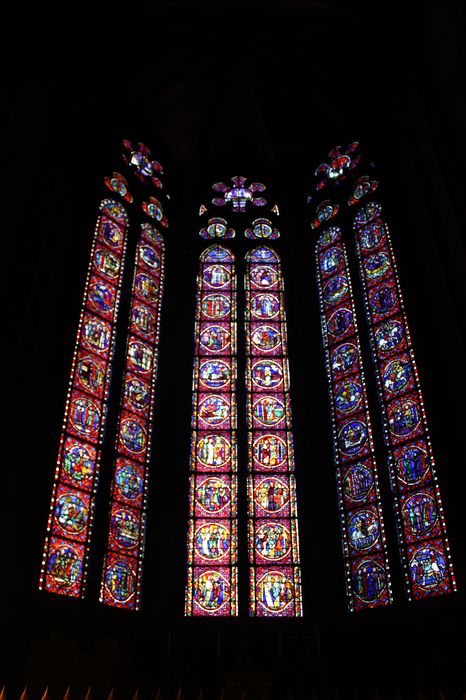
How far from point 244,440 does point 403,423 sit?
84.5 inches

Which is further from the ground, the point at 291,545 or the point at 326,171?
the point at 326,171

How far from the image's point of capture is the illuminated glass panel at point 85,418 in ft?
27.6

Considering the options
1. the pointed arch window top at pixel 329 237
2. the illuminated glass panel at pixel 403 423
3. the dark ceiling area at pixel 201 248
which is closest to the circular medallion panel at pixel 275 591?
the dark ceiling area at pixel 201 248

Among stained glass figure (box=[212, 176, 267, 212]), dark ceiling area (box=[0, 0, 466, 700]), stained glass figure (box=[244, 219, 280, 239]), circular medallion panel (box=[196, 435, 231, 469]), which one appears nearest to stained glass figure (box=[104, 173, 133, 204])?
dark ceiling area (box=[0, 0, 466, 700])

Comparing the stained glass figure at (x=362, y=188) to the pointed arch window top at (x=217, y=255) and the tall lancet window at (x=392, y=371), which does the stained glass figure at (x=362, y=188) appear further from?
the pointed arch window top at (x=217, y=255)

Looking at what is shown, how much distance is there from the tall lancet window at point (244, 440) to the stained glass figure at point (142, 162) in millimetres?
1062

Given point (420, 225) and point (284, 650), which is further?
point (420, 225)

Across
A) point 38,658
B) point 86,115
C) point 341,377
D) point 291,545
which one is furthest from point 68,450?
point 86,115

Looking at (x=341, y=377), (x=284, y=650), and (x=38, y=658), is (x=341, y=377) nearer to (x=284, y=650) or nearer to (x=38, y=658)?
(x=284, y=650)

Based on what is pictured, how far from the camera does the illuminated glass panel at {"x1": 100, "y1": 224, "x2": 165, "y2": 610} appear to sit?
886 centimetres

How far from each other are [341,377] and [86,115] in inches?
212

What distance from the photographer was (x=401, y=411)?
9703 millimetres

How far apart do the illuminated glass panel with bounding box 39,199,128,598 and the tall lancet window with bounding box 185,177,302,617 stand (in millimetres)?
1351

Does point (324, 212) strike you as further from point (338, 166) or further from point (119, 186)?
point (119, 186)
